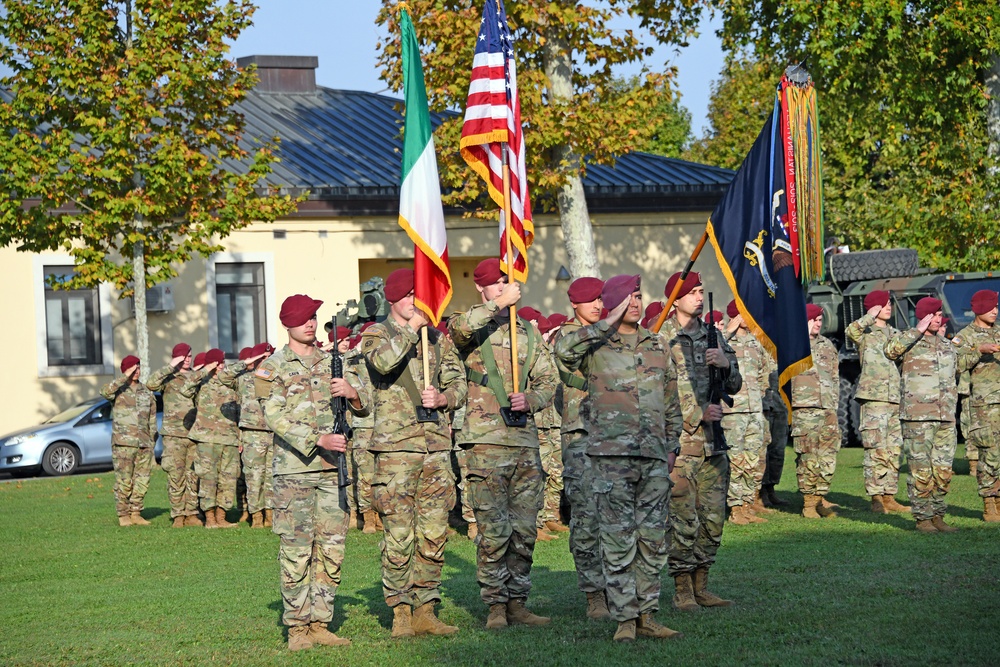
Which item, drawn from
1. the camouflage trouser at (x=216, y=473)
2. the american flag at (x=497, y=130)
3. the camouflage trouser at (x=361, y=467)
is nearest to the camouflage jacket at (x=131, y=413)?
the camouflage trouser at (x=216, y=473)

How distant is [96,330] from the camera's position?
27.7 metres

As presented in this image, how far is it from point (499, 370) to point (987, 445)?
252 inches

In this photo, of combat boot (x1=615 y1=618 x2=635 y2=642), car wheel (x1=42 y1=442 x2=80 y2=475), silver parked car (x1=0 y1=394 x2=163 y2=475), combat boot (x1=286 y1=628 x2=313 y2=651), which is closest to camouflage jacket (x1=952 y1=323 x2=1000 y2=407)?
combat boot (x1=615 y1=618 x2=635 y2=642)

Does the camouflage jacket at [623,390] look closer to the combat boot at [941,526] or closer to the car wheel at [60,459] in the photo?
the combat boot at [941,526]

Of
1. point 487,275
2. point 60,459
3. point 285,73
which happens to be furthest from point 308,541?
point 285,73

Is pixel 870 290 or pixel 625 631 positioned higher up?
pixel 870 290

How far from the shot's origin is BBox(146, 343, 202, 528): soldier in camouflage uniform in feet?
53.6

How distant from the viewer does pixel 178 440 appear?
54.5 ft

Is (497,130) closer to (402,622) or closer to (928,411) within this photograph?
(402,622)

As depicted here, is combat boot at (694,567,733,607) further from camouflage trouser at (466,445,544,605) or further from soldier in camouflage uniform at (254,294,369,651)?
soldier in camouflage uniform at (254,294,369,651)

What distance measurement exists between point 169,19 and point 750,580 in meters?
16.3

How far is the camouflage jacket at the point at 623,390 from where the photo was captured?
8422 millimetres

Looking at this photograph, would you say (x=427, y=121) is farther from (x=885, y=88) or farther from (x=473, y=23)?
(x=885, y=88)

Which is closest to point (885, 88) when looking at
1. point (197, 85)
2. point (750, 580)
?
point (197, 85)
